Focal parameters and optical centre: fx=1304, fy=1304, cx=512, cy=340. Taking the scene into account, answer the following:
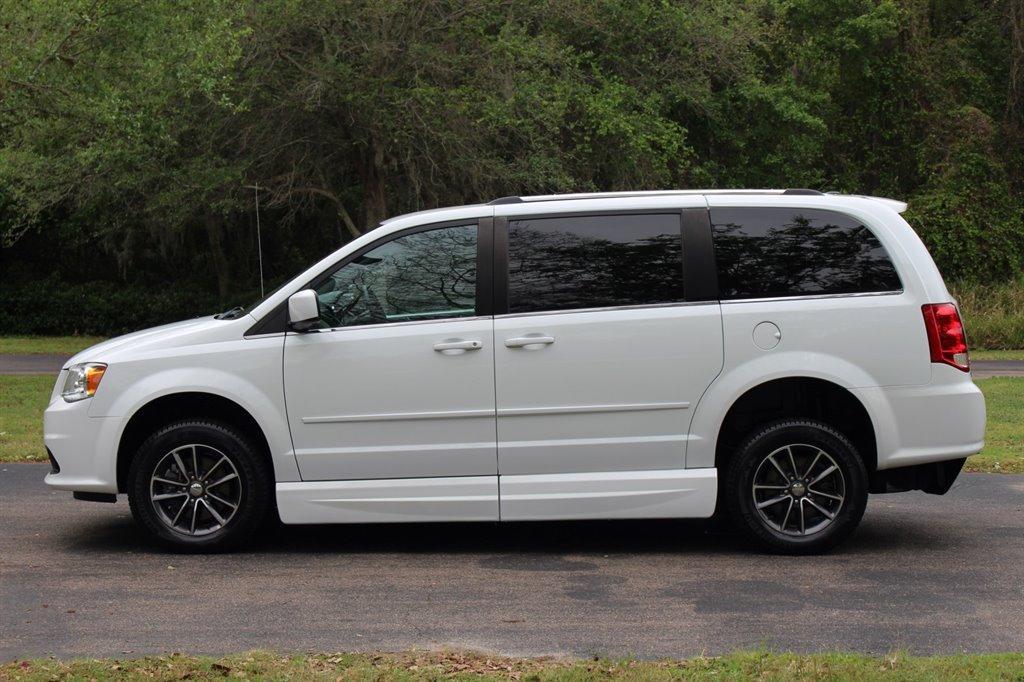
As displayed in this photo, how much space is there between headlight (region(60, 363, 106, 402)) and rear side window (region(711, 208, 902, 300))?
368cm

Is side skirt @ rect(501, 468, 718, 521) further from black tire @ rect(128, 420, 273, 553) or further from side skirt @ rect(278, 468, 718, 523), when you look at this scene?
black tire @ rect(128, 420, 273, 553)

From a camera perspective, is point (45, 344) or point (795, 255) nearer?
point (795, 255)

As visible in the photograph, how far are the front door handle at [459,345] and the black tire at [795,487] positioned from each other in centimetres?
161

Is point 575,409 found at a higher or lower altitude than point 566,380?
lower

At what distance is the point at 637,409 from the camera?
7.42m

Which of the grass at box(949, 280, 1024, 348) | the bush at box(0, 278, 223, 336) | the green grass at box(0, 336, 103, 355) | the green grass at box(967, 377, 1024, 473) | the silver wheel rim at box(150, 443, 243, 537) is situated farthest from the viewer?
the bush at box(0, 278, 223, 336)

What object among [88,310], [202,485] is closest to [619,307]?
[202,485]

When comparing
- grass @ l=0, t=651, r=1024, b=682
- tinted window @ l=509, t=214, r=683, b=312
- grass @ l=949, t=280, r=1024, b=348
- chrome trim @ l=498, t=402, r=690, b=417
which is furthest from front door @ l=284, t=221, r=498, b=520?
grass @ l=949, t=280, r=1024, b=348

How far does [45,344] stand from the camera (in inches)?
1193

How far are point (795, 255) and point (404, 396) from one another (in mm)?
2412

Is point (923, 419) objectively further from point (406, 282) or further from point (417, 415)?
point (406, 282)

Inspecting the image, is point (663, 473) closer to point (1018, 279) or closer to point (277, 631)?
point (277, 631)

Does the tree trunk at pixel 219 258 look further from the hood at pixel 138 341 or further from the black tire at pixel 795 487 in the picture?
the black tire at pixel 795 487

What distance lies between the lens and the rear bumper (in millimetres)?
7410
